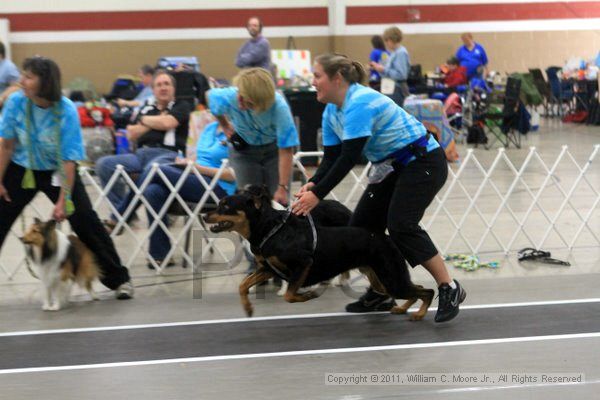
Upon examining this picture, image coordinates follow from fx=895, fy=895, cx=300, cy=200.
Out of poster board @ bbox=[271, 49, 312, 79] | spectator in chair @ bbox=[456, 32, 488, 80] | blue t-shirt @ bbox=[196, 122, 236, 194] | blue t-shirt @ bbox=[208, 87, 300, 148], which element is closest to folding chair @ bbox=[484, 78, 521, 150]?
spectator in chair @ bbox=[456, 32, 488, 80]

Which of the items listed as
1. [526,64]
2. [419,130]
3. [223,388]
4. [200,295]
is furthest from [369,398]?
[526,64]

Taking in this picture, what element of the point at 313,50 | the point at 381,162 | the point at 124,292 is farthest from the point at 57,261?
the point at 313,50

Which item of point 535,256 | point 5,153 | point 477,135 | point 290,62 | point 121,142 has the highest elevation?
point 5,153

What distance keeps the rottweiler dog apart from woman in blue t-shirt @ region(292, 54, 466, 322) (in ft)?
0.32

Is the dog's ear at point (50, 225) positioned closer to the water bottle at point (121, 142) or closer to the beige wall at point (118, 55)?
the water bottle at point (121, 142)

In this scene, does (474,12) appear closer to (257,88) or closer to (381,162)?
(257,88)

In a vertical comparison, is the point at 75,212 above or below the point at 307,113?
above

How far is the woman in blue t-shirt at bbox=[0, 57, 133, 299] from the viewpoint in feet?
15.3

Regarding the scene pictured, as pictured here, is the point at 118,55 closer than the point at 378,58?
No

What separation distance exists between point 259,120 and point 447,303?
1.50 metres

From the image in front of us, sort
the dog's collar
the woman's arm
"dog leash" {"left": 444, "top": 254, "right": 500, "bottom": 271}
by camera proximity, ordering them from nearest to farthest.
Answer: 1. the dog's collar
2. the woman's arm
3. "dog leash" {"left": 444, "top": 254, "right": 500, "bottom": 271}

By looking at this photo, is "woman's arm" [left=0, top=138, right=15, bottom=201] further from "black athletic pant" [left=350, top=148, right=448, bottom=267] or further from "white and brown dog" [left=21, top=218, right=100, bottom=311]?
"black athletic pant" [left=350, top=148, right=448, bottom=267]

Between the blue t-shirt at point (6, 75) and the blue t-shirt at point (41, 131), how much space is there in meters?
4.23

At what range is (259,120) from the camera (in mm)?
5121
